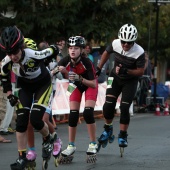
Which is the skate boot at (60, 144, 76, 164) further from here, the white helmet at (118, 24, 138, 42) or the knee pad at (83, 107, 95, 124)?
the white helmet at (118, 24, 138, 42)

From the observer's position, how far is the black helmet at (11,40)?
8.38 metres

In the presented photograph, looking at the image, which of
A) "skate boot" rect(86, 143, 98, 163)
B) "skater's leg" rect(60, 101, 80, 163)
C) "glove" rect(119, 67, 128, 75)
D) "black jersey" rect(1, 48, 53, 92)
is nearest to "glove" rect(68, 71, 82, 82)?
"skater's leg" rect(60, 101, 80, 163)

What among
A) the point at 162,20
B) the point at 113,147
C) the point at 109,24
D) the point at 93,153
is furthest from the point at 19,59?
the point at 162,20

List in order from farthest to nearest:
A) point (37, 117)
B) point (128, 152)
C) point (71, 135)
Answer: point (128, 152) < point (71, 135) < point (37, 117)

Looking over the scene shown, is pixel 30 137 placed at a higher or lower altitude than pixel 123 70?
lower

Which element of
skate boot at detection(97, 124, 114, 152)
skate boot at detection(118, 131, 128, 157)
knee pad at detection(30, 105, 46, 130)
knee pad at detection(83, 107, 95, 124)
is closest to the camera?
knee pad at detection(30, 105, 46, 130)

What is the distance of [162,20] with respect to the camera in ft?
104

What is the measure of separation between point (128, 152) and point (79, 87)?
171 centimetres

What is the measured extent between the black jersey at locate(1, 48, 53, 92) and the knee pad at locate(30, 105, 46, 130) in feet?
1.30

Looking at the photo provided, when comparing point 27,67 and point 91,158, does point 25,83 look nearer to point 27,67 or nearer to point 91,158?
point 27,67

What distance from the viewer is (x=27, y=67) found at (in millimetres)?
8766

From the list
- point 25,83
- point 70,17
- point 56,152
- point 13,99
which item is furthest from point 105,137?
point 70,17

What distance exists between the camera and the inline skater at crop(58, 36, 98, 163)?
9992mm

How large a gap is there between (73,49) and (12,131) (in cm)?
473
